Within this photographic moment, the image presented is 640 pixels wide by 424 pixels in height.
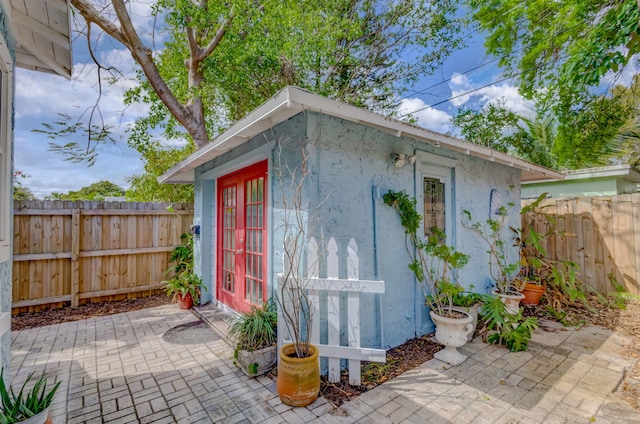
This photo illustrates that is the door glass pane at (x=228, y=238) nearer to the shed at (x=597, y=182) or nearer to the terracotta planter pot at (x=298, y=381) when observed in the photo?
the terracotta planter pot at (x=298, y=381)

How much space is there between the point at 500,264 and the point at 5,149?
19.0 feet

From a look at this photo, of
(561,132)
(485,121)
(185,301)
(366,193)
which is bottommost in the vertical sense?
(185,301)

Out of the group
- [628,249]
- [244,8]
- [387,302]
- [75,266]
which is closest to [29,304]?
[75,266]

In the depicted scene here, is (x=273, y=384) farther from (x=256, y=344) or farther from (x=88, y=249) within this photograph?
(x=88, y=249)

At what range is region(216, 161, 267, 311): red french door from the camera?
3895 millimetres

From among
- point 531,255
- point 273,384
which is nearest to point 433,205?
point 273,384

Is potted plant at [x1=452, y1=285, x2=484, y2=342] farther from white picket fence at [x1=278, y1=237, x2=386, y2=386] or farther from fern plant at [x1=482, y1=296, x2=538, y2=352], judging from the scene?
white picket fence at [x1=278, y1=237, x2=386, y2=386]

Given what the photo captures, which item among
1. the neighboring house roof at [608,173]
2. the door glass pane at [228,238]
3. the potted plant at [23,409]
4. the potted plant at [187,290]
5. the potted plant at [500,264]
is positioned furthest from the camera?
the neighboring house roof at [608,173]

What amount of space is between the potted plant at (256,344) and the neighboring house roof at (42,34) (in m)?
3.31

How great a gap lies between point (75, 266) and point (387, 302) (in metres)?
5.61

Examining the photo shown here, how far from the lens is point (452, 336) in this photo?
3.30 metres

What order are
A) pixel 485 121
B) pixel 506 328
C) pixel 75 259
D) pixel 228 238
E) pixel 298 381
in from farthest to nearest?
pixel 485 121, pixel 75 259, pixel 228 238, pixel 506 328, pixel 298 381

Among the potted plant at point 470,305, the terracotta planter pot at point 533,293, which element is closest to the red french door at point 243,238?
the potted plant at point 470,305

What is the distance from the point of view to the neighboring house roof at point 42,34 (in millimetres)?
2494
